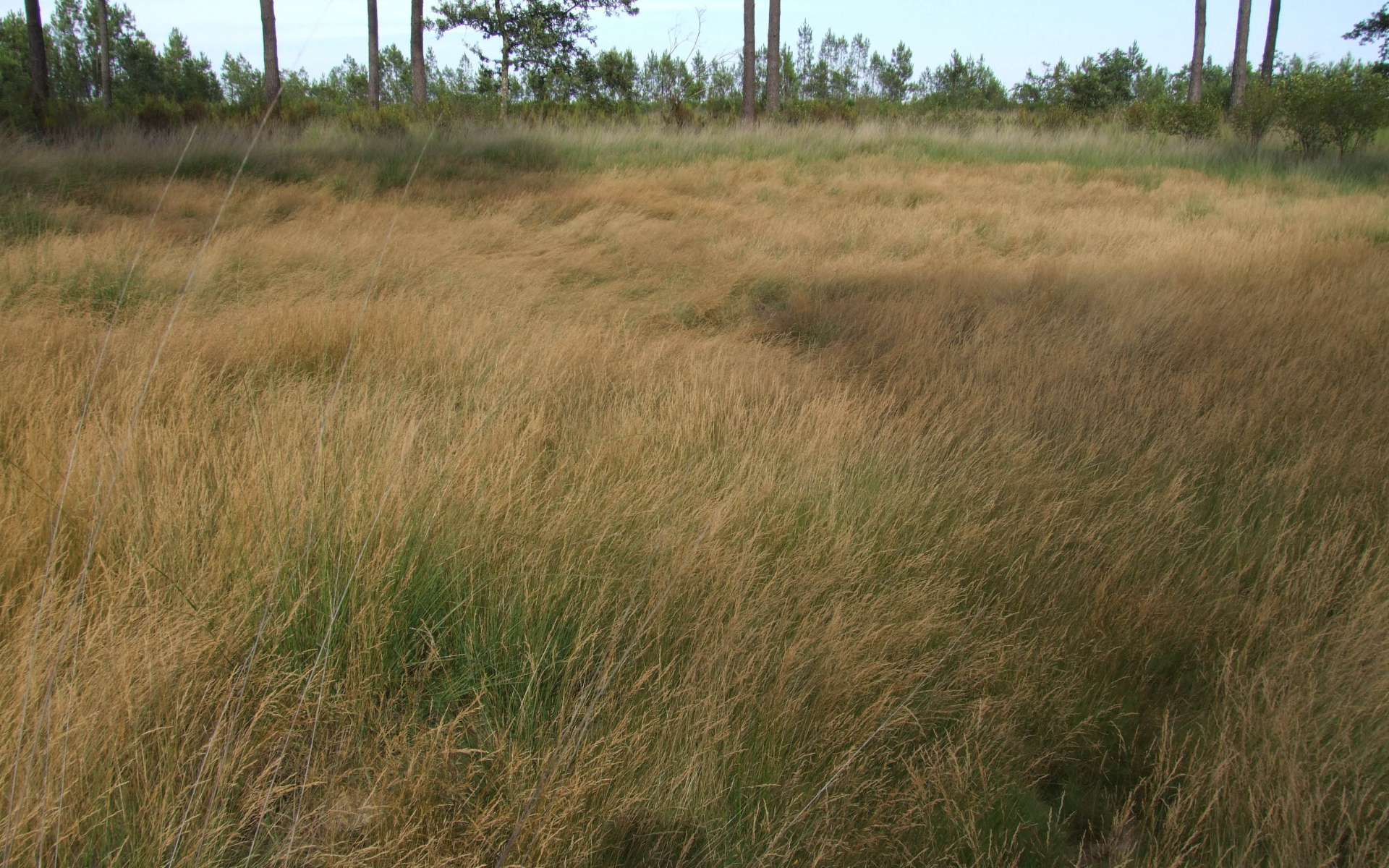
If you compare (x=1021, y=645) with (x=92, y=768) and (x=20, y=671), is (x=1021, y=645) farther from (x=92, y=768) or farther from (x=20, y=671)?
(x=20, y=671)

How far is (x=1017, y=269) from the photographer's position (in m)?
5.99

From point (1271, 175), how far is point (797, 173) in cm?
677

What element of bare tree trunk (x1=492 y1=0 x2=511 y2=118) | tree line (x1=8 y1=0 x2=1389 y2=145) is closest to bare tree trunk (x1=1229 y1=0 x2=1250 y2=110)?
tree line (x1=8 y1=0 x2=1389 y2=145)

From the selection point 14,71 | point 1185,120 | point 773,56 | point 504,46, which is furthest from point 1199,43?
point 14,71

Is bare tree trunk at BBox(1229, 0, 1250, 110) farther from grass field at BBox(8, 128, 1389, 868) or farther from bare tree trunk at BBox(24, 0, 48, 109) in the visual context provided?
bare tree trunk at BBox(24, 0, 48, 109)

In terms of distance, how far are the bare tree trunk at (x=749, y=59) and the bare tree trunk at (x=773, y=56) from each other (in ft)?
1.53

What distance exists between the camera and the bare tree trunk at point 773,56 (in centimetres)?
1669

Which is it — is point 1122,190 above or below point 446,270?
above

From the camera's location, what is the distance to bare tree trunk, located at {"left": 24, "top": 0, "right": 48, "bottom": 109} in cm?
1251

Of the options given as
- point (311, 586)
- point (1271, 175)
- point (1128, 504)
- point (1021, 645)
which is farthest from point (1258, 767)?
point (1271, 175)

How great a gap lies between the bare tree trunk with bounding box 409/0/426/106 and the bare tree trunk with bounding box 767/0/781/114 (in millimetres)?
7350

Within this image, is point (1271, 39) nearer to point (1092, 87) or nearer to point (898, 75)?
point (1092, 87)

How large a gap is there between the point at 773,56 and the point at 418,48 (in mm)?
7682

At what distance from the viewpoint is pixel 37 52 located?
1307 centimetres
